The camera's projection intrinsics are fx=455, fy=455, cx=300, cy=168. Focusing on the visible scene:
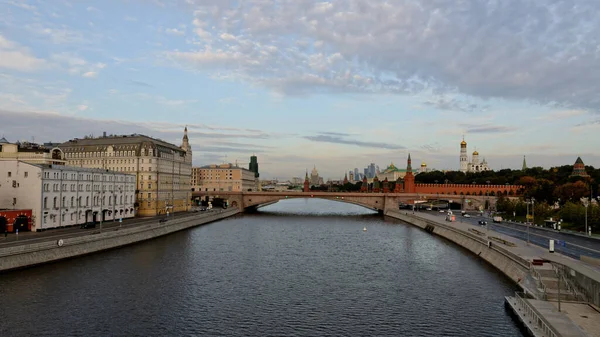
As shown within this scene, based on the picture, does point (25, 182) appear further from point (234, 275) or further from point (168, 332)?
point (168, 332)

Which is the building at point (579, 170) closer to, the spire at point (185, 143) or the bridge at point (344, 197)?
the bridge at point (344, 197)

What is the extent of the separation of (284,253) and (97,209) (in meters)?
34.8

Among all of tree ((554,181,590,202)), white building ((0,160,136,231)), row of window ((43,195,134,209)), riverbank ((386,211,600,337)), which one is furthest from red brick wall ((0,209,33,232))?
tree ((554,181,590,202))

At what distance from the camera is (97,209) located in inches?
A: 2874

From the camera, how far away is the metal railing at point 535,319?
24041 mm

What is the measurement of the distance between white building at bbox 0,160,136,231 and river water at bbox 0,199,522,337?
11.9m

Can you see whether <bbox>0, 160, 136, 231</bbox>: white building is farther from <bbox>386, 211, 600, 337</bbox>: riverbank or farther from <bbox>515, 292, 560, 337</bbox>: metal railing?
<bbox>515, 292, 560, 337</bbox>: metal railing

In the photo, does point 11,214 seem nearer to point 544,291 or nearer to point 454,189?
point 544,291

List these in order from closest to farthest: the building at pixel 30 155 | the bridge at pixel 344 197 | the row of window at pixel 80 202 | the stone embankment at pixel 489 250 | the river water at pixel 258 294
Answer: the river water at pixel 258 294, the stone embankment at pixel 489 250, the row of window at pixel 80 202, the building at pixel 30 155, the bridge at pixel 344 197

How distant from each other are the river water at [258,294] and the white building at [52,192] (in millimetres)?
11871

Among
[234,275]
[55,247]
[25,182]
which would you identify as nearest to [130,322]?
[234,275]

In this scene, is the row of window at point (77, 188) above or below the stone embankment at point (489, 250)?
above

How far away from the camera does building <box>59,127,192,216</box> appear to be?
321 ft

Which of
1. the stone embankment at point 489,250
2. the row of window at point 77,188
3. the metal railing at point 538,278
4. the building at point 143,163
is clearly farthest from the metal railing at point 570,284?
the building at point 143,163
